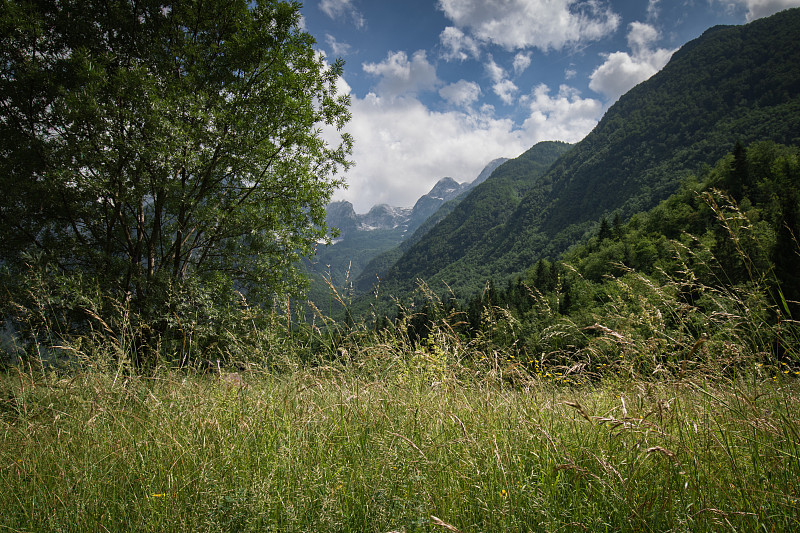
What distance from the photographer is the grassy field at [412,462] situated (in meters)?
1.68

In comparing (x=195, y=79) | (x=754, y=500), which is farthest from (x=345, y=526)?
(x=195, y=79)

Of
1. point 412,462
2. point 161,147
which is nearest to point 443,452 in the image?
point 412,462

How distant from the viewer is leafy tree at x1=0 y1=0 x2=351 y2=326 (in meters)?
7.69

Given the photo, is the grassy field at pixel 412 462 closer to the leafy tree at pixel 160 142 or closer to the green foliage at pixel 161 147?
the green foliage at pixel 161 147

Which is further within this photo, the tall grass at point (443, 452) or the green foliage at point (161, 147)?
the green foliage at point (161, 147)

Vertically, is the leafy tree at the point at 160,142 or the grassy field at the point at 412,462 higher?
Answer: the leafy tree at the point at 160,142

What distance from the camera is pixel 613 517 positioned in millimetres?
1765

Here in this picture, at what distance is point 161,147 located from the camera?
764 cm

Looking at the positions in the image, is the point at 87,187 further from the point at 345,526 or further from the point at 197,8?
the point at 345,526

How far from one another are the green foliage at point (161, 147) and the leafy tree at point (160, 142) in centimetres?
4

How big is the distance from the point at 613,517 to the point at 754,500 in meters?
0.65

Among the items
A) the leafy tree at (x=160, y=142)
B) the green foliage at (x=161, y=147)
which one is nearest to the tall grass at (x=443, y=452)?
the green foliage at (x=161, y=147)

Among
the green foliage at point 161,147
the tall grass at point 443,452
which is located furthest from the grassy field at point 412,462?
the green foliage at point 161,147

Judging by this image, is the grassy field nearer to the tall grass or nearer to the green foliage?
the tall grass
